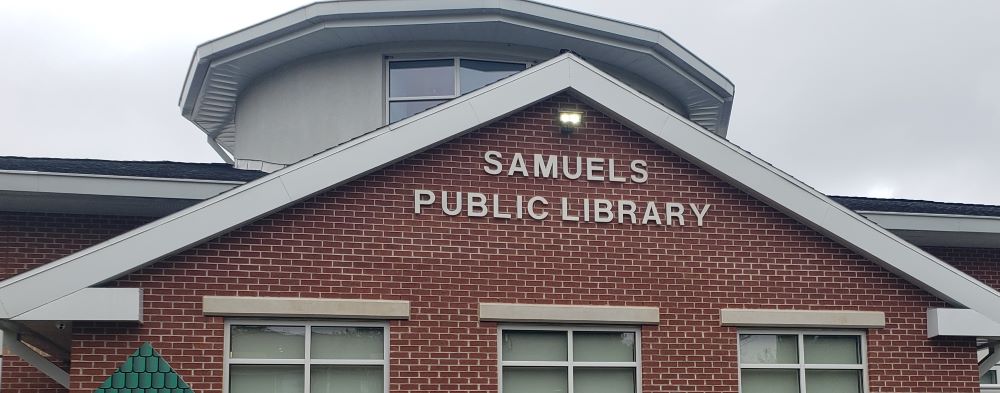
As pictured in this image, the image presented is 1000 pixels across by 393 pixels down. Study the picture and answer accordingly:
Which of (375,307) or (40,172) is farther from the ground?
(40,172)

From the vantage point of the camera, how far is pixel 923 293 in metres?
13.2

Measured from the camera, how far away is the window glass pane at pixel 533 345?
1212cm

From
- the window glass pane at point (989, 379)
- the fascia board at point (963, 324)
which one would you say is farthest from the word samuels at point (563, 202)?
the window glass pane at point (989, 379)

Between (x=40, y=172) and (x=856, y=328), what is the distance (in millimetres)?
9415

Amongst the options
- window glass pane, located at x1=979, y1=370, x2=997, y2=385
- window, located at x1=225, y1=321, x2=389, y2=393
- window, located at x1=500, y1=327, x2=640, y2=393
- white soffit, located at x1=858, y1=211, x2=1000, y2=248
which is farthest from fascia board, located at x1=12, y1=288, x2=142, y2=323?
window glass pane, located at x1=979, y1=370, x2=997, y2=385

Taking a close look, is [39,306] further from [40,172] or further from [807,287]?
[807,287]

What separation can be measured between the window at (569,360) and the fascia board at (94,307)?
3730 millimetres

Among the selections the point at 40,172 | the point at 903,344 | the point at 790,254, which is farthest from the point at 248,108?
the point at 903,344

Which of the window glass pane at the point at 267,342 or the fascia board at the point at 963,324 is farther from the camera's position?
the fascia board at the point at 963,324

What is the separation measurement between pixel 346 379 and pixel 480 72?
7.50 metres

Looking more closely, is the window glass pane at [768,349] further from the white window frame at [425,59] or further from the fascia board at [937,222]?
the white window frame at [425,59]

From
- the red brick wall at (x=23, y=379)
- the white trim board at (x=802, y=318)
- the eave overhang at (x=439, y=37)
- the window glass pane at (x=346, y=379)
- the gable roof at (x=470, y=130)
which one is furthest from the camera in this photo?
the eave overhang at (x=439, y=37)

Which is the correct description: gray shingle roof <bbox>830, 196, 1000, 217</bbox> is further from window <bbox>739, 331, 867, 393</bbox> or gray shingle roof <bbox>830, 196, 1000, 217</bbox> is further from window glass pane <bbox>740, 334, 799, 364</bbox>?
window glass pane <bbox>740, 334, 799, 364</bbox>

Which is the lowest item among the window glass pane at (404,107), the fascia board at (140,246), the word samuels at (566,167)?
the fascia board at (140,246)
